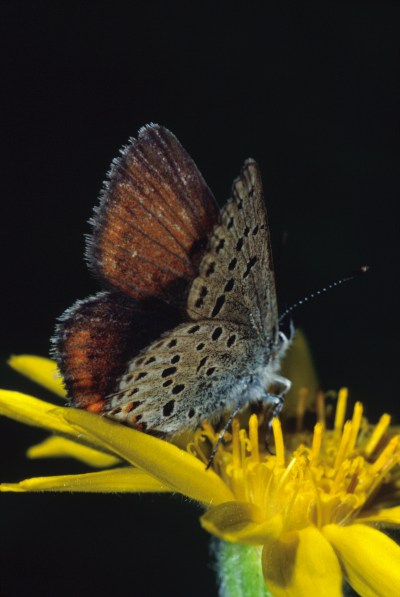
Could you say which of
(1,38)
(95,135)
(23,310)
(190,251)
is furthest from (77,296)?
(190,251)

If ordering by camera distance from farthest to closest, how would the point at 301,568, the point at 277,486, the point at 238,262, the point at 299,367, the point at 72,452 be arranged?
the point at 299,367
the point at 72,452
the point at 277,486
the point at 238,262
the point at 301,568

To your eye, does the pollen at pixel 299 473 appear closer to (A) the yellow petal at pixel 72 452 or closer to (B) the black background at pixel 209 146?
(A) the yellow petal at pixel 72 452

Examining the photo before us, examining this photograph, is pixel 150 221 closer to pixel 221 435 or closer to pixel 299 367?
pixel 221 435

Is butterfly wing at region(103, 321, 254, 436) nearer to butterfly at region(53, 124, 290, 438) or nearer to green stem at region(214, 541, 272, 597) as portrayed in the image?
butterfly at region(53, 124, 290, 438)

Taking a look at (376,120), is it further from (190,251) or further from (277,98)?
(190,251)

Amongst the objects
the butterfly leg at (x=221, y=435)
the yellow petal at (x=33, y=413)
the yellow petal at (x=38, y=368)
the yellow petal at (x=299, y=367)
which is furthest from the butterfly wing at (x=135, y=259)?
the yellow petal at (x=299, y=367)

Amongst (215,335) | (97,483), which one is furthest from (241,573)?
(215,335)
